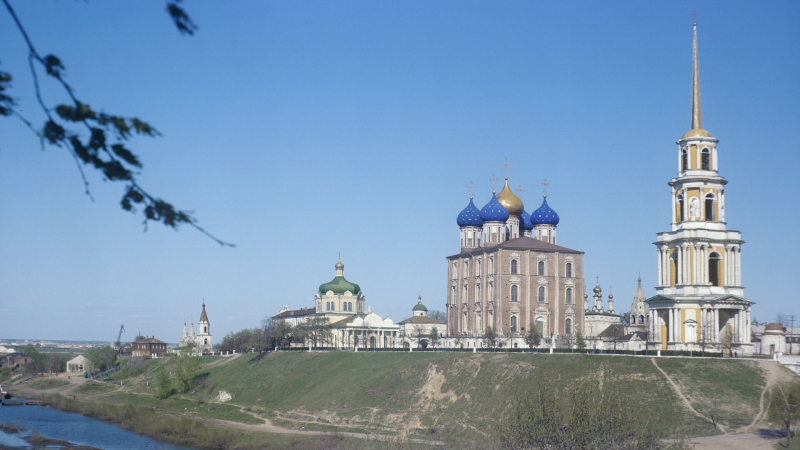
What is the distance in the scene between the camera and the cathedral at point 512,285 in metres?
92.0

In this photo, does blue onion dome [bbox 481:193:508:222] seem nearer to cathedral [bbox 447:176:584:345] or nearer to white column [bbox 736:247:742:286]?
cathedral [bbox 447:176:584:345]

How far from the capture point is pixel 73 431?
74.1m

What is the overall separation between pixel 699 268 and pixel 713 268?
201cm

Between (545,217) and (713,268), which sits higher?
(545,217)

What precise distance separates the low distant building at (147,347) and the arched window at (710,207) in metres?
124

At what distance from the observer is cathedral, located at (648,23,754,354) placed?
2530 inches

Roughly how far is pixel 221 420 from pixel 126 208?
2791 inches

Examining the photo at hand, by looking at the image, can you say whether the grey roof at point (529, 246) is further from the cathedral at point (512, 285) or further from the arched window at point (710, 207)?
the arched window at point (710, 207)

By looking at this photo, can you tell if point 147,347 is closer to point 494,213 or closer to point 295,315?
point 295,315

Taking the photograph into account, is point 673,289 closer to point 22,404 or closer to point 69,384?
point 22,404

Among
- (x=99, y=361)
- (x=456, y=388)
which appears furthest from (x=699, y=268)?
(x=99, y=361)

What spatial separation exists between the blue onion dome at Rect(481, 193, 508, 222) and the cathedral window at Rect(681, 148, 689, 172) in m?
33.7

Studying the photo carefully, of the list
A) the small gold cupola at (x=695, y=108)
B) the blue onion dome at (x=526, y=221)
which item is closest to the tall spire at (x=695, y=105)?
the small gold cupola at (x=695, y=108)

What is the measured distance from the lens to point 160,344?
570 ft
